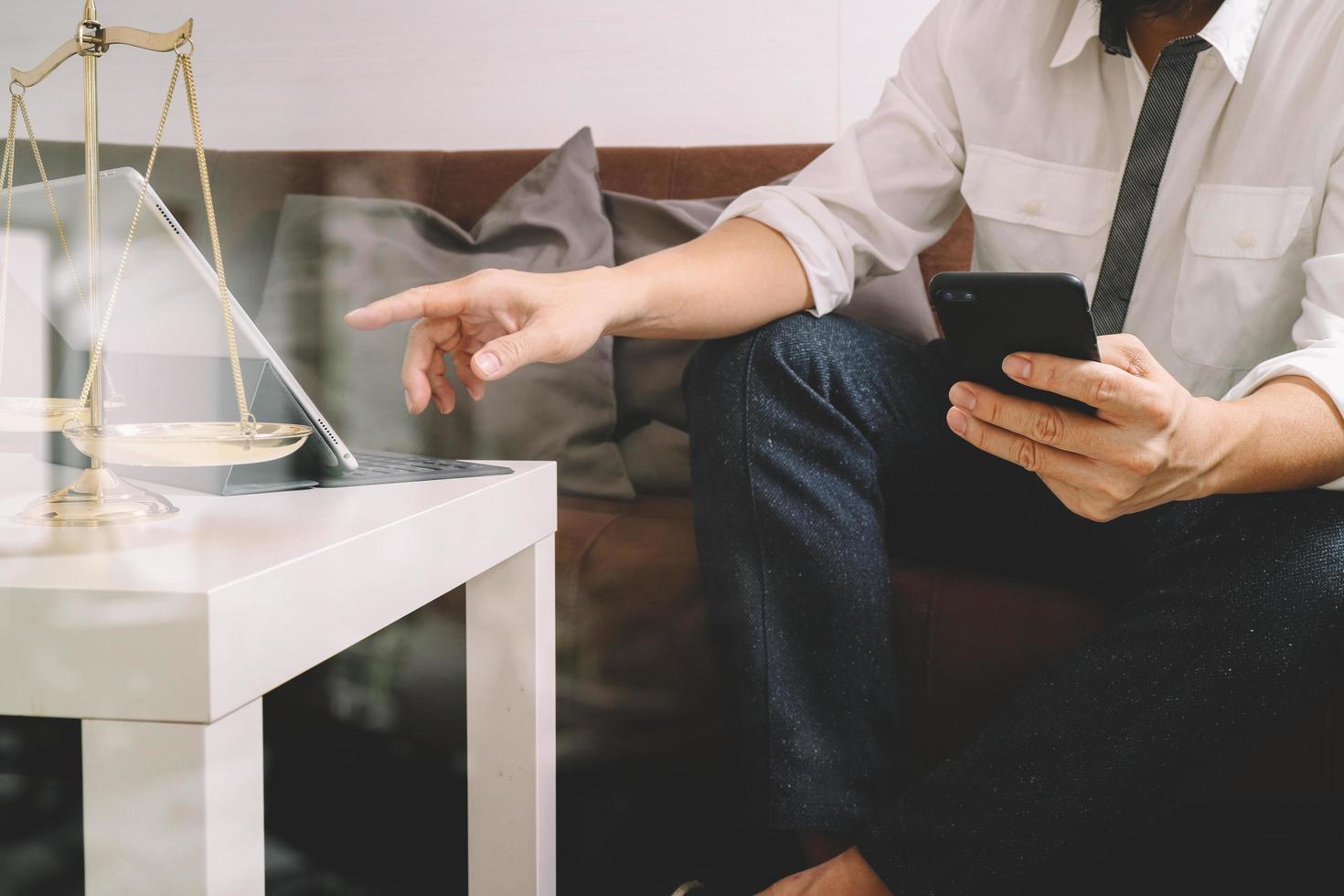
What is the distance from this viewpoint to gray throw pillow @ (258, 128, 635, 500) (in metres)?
1.02

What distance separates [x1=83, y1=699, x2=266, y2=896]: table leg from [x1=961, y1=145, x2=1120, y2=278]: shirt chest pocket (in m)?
0.82

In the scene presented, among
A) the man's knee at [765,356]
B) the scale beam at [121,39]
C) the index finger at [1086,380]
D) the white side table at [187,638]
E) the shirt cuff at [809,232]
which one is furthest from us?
the shirt cuff at [809,232]

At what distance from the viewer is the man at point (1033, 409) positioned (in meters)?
0.58

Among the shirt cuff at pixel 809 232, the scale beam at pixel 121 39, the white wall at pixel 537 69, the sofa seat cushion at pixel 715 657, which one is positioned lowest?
the sofa seat cushion at pixel 715 657

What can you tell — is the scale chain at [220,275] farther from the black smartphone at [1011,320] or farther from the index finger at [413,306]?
the black smartphone at [1011,320]

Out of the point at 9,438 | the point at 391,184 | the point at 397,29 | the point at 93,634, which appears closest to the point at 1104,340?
the point at 93,634

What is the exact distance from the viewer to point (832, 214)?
2.96 feet

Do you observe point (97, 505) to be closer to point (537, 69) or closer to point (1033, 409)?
point (1033, 409)

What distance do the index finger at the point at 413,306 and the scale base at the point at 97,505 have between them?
0.50 ft

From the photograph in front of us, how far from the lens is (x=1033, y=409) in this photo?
57 cm

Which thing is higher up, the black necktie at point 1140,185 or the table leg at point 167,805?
the black necktie at point 1140,185

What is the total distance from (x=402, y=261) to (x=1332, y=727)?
955mm

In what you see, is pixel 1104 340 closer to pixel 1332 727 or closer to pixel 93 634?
pixel 1332 727

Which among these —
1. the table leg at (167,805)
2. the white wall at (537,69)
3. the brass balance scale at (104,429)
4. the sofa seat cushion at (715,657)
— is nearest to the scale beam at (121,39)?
the brass balance scale at (104,429)
